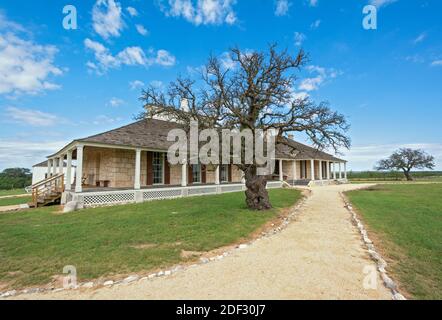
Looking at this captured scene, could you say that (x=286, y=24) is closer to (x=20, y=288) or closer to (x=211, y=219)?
(x=211, y=219)

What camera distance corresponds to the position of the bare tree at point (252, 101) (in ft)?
29.2

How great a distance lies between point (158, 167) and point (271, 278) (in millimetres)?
12816

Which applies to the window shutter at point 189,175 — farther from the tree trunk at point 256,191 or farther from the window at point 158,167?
the tree trunk at point 256,191

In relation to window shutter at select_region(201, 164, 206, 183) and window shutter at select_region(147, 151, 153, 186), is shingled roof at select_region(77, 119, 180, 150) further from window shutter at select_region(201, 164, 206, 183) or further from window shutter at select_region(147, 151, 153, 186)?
window shutter at select_region(201, 164, 206, 183)

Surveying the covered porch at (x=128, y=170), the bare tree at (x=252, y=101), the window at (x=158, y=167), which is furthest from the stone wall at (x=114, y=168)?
the bare tree at (x=252, y=101)

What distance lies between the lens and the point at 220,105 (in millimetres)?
8867

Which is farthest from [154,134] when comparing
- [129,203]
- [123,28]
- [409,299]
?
[409,299]

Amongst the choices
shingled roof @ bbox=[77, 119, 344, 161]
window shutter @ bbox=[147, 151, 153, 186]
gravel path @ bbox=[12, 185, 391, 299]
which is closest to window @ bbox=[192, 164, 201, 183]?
shingled roof @ bbox=[77, 119, 344, 161]

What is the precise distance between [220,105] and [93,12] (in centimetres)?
682

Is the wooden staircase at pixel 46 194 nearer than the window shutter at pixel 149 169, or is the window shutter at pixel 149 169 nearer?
the wooden staircase at pixel 46 194

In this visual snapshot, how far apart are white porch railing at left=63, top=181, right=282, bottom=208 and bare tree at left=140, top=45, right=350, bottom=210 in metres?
5.44

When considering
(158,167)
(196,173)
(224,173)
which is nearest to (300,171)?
(224,173)

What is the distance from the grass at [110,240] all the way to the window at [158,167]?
605cm

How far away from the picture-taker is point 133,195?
12430mm
